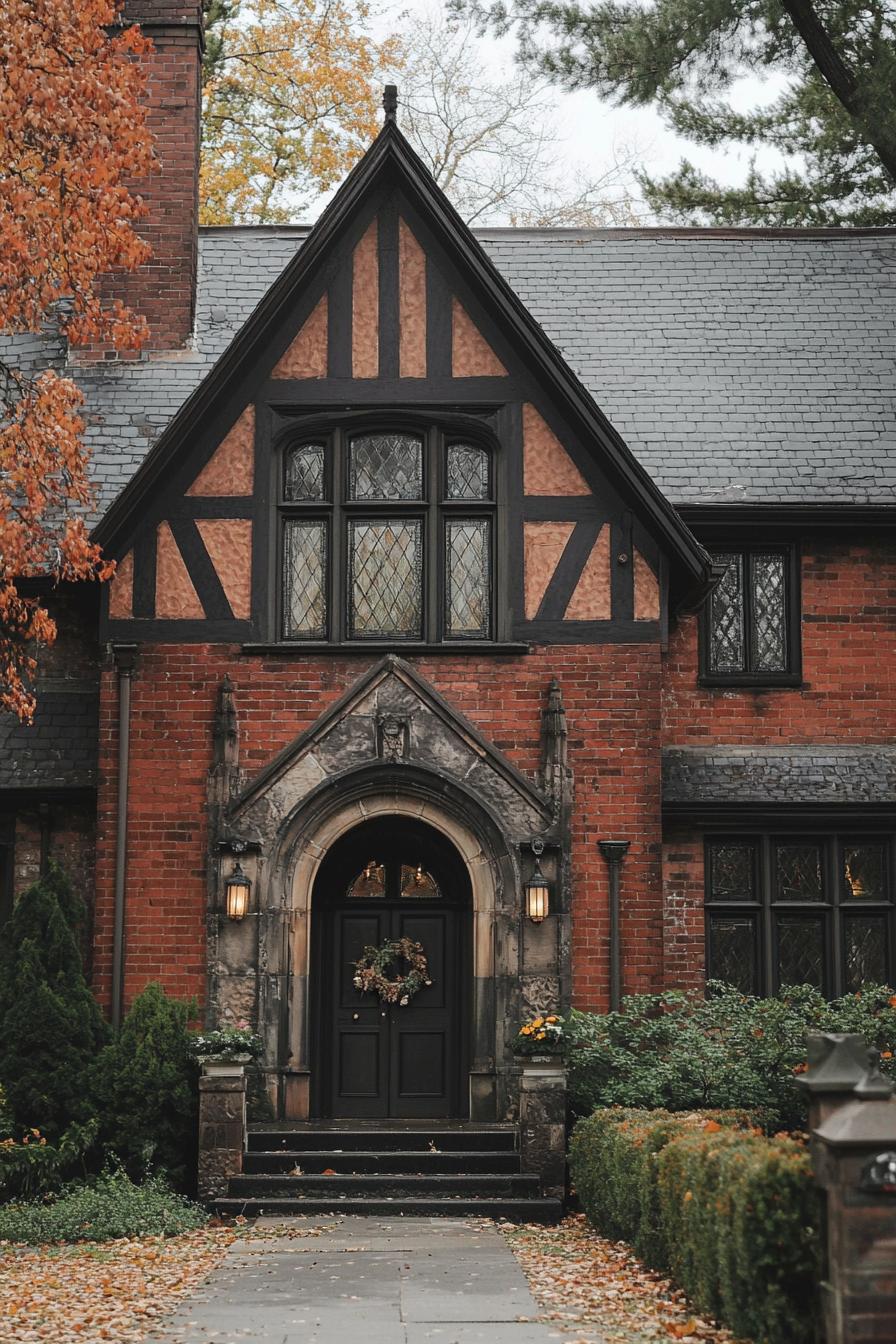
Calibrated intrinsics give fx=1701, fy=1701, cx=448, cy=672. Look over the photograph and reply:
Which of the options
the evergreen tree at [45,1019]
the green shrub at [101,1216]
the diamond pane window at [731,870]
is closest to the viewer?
the green shrub at [101,1216]

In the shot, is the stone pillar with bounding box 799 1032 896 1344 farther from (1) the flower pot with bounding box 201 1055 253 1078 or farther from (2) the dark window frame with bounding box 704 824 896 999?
(2) the dark window frame with bounding box 704 824 896 999

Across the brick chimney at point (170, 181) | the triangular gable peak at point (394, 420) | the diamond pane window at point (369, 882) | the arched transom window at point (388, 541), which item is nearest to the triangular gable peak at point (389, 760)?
the arched transom window at point (388, 541)

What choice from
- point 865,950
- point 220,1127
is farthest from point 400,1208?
point 865,950

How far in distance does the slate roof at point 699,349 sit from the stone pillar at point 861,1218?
30.7ft

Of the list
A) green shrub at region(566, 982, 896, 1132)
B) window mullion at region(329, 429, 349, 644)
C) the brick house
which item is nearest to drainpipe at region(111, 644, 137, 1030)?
the brick house

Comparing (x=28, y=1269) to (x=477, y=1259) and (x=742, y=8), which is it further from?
(x=742, y=8)

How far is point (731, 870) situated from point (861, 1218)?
886 centimetres

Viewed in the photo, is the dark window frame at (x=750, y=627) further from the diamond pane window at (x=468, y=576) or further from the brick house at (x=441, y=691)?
the diamond pane window at (x=468, y=576)

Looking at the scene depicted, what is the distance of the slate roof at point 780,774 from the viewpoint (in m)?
15.8

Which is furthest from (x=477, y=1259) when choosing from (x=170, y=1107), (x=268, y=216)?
(x=268, y=216)

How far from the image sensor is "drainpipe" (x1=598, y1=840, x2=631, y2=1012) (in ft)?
48.4

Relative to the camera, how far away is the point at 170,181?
18.3 metres

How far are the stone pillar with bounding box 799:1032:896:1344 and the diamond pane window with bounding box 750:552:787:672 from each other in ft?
30.0

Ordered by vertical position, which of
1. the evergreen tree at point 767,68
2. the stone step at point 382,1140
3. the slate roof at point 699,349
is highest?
the evergreen tree at point 767,68
